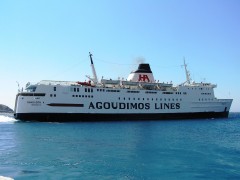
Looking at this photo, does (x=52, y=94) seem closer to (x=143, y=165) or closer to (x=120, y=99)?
(x=120, y=99)

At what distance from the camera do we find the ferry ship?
4088 centimetres

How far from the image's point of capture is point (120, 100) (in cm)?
4566

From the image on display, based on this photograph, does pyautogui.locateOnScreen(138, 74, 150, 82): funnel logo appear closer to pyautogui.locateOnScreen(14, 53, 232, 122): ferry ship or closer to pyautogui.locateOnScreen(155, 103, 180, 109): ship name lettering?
pyautogui.locateOnScreen(14, 53, 232, 122): ferry ship

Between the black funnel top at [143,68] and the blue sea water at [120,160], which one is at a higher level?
the black funnel top at [143,68]

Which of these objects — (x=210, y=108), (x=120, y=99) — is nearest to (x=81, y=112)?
(x=120, y=99)

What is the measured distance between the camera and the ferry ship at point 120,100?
40.9 meters

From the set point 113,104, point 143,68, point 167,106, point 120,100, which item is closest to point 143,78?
point 143,68

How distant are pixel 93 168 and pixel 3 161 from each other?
4.92m

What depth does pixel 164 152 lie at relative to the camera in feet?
56.3

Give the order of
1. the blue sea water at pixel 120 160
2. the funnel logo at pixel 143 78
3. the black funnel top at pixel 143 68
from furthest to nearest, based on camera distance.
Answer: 1. the black funnel top at pixel 143 68
2. the funnel logo at pixel 143 78
3. the blue sea water at pixel 120 160

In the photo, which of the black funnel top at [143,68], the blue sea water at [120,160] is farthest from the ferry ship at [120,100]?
the blue sea water at [120,160]

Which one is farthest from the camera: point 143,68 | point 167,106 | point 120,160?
point 143,68

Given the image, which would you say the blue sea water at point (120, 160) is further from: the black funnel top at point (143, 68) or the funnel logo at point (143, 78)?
the black funnel top at point (143, 68)

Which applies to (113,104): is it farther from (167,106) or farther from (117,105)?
(167,106)
